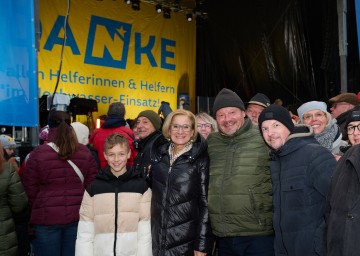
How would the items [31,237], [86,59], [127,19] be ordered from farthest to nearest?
[127,19] < [86,59] < [31,237]

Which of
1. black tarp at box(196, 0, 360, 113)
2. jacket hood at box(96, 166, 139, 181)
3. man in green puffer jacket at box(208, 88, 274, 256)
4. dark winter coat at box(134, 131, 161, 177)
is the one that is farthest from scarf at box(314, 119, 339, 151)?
black tarp at box(196, 0, 360, 113)

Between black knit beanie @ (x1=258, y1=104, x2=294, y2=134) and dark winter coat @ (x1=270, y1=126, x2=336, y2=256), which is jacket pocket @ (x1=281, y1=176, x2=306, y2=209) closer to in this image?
dark winter coat @ (x1=270, y1=126, x2=336, y2=256)

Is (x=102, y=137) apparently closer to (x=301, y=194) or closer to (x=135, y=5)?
(x=301, y=194)

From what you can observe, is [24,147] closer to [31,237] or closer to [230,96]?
[31,237]

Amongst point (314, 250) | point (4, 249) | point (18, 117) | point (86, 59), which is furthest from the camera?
point (86, 59)

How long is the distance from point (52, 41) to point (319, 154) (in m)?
9.09

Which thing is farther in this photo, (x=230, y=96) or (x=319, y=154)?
(x=230, y=96)

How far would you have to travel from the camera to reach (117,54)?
11820 mm

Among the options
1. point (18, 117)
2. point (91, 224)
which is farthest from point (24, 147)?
point (91, 224)

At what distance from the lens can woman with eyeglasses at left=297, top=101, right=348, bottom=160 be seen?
3.35 meters

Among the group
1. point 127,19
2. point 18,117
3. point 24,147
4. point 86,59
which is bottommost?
point 24,147

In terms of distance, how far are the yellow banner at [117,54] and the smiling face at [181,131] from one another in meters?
7.72

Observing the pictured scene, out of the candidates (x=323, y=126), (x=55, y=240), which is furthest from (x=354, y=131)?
(x=55, y=240)

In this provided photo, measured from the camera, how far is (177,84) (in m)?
13.4
